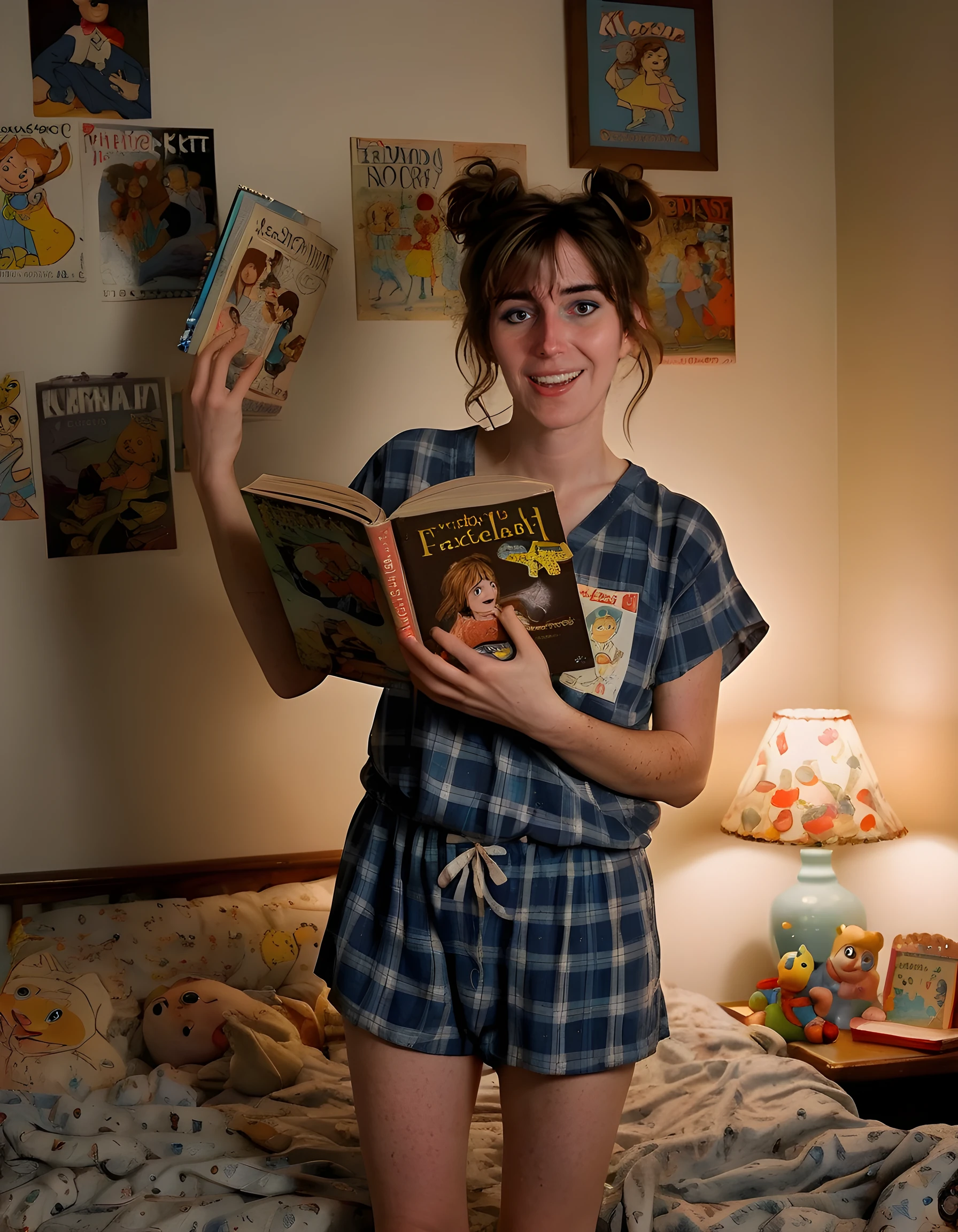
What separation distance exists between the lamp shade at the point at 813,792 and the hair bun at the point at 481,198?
1.29m

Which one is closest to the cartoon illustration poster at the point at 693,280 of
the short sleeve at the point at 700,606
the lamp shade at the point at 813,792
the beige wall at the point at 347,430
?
the beige wall at the point at 347,430

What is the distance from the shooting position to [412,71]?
222cm

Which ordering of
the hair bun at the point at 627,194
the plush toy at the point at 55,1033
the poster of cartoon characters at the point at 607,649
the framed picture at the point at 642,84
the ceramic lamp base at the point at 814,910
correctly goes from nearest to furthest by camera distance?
1. the poster of cartoon characters at the point at 607,649
2. the hair bun at the point at 627,194
3. the plush toy at the point at 55,1033
4. the ceramic lamp base at the point at 814,910
5. the framed picture at the point at 642,84

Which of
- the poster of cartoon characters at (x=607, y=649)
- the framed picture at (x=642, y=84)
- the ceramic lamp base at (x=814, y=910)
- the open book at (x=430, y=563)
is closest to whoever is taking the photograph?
the open book at (x=430, y=563)

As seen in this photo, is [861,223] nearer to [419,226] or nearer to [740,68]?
[740,68]

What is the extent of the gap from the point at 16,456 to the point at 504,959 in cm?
146

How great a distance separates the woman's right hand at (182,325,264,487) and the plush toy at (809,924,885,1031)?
144 centimetres

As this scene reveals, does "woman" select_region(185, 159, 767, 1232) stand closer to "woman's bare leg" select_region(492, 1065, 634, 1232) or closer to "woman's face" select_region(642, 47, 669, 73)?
"woman's bare leg" select_region(492, 1065, 634, 1232)

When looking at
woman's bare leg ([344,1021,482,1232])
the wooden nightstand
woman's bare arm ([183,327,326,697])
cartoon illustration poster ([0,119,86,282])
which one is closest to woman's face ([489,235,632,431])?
woman's bare arm ([183,327,326,697])

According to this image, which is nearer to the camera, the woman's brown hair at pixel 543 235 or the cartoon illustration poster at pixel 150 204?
the woman's brown hair at pixel 543 235

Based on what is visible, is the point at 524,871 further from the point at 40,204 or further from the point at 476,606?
the point at 40,204

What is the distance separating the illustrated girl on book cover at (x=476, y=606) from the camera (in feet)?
3.43

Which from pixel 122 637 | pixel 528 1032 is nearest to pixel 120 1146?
pixel 528 1032

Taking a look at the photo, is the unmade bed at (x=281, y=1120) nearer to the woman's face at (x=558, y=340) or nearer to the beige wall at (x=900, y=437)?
the beige wall at (x=900, y=437)
